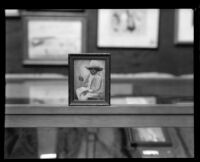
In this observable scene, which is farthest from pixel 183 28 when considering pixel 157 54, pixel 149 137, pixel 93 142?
pixel 93 142

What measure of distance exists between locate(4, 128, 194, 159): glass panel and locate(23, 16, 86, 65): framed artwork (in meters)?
0.50

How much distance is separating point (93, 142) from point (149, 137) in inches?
14.4

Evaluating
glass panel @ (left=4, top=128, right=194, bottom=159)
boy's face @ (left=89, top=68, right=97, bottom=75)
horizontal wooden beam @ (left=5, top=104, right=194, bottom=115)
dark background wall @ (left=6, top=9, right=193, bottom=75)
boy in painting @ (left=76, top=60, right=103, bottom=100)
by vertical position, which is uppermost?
dark background wall @ (left=6, top=9, right=193, bottom=75)

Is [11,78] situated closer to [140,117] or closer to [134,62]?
[134,62]

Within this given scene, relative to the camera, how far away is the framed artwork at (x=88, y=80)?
1.06m

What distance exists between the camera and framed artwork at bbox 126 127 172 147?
1.43 meters

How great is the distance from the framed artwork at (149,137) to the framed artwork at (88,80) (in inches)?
15.5

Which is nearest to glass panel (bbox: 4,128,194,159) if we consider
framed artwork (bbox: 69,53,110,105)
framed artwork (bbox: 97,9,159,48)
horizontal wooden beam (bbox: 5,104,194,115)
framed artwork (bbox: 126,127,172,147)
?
framed artwork (bbox: 126,127,172,147)

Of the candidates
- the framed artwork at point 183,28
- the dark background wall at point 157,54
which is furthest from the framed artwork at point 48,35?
the framed artwork at point 183,28

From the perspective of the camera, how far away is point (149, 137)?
1.50 metres

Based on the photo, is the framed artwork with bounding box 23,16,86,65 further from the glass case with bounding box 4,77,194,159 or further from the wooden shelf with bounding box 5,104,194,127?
the wooden shelf with bounding box 5,104,194,127

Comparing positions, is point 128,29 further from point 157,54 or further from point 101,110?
point 101,110
